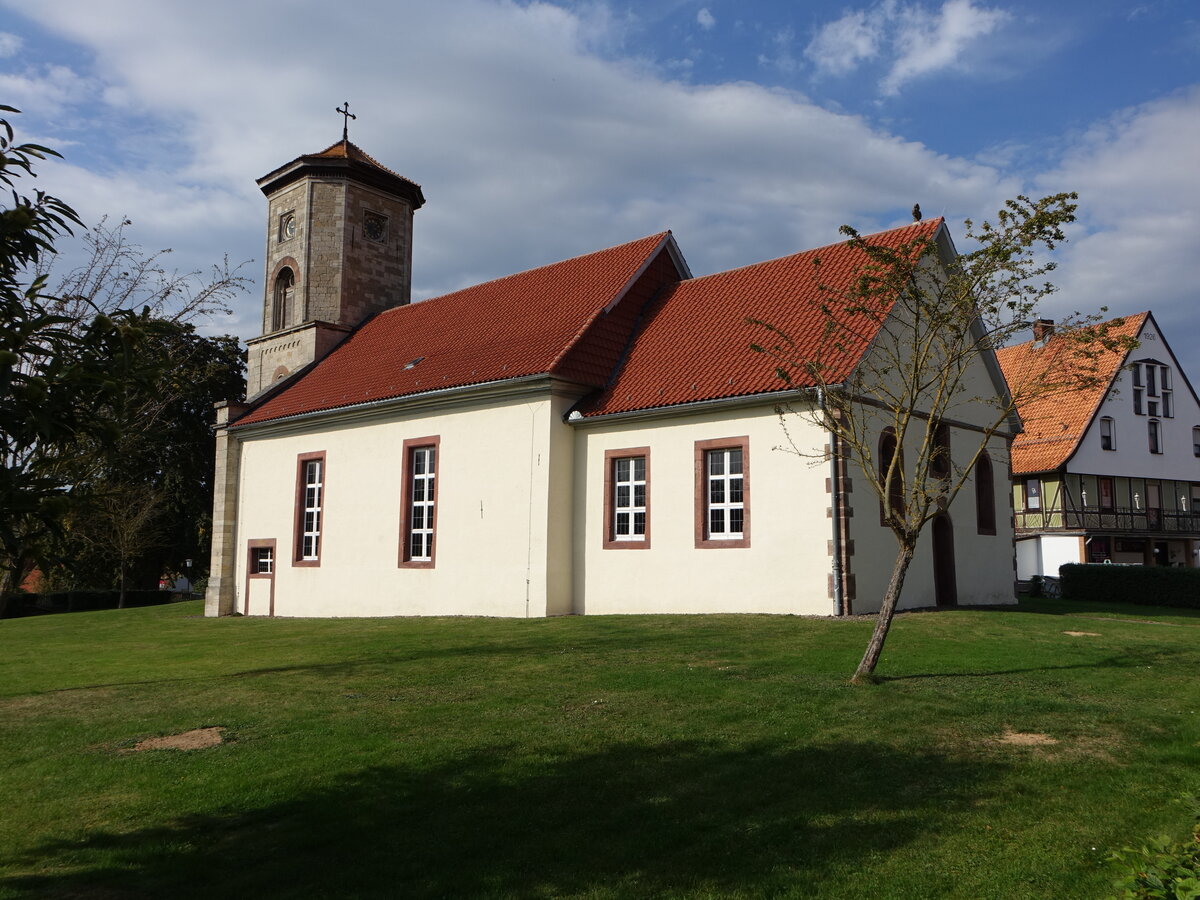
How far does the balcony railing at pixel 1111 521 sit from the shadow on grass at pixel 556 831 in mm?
35253

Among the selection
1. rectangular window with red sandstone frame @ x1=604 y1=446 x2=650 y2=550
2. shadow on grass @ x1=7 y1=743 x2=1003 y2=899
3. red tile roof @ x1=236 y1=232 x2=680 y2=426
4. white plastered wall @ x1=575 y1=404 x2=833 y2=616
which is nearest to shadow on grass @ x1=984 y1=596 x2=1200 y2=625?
white plastered wall @ x1=575 y1=404 x2=833 y2=616

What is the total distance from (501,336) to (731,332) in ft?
20.3

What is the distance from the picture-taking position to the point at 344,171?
3080 cm

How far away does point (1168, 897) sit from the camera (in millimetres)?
3422

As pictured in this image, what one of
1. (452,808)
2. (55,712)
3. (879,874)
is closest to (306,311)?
(55,712)

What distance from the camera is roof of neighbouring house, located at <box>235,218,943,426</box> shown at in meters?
19.8

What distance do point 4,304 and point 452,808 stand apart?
14.6 feet

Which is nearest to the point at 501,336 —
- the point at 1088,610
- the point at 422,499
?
the point at 422,499

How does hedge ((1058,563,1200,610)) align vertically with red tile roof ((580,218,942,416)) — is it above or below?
below

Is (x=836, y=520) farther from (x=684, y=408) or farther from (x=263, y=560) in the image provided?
(x=263, y=560)

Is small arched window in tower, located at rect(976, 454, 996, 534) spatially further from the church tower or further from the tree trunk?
the church tower

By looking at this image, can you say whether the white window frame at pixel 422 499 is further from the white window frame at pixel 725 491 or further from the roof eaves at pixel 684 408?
the white window frame at pixel 725 491

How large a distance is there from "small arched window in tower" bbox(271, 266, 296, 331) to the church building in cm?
378

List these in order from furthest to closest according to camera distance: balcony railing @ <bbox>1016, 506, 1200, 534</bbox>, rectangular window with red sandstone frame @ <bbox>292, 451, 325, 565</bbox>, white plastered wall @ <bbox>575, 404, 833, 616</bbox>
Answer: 1. balcony railing @ <bbox>1016, 506, 1200, 534</bbox>
2. rectangular window with red sandstone frame @ <bbox>292, 451, 325, 565</bbox>
3. white plastered wall @ <bbox>575, 404, 833, 616</bbox>
